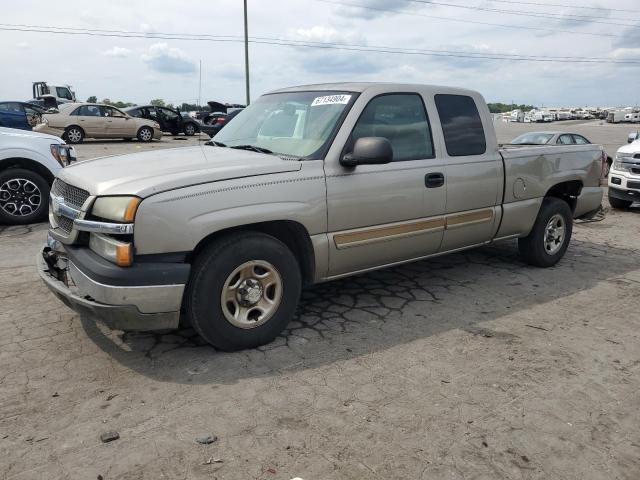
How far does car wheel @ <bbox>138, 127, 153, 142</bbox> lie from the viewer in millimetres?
Result: 21641

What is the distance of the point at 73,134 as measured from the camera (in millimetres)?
19750

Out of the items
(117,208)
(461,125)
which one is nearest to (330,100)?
(461,125)

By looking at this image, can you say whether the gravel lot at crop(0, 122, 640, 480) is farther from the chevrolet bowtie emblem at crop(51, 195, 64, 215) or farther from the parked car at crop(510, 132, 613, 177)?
the parked car at crop(510, 132, 613, 177)

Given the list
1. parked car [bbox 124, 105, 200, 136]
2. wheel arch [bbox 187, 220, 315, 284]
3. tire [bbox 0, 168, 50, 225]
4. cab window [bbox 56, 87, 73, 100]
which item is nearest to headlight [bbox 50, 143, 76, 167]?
tire [bbox 0, 168, 50, 225]

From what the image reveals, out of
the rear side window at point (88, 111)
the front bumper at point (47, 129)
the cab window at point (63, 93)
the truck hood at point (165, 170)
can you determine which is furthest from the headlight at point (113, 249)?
the cab window at point (63, 93)

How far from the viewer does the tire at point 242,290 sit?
10.8 feet

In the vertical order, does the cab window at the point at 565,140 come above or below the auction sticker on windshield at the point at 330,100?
below

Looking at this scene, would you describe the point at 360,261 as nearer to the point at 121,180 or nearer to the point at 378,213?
the point at 378,213

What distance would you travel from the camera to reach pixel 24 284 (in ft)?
16.1

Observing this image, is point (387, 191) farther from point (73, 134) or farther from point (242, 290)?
point (73, 134)

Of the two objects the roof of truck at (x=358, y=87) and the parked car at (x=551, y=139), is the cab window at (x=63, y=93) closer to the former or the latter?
the parked car at (x=551, y=139)

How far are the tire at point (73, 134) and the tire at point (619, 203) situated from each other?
17.8 meters

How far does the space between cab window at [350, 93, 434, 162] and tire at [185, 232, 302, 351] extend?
1092mm

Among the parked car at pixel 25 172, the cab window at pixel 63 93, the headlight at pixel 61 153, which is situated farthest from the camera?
the cab window at pixel 63 93
